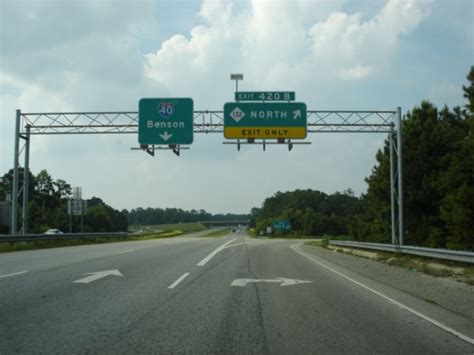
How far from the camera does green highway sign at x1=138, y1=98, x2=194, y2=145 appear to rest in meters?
27.5

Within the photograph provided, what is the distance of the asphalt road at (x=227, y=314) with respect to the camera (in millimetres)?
6738

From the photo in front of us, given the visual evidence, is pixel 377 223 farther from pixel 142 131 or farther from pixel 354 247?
pixel 142 131

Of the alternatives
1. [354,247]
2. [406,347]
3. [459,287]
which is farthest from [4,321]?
[354,247]

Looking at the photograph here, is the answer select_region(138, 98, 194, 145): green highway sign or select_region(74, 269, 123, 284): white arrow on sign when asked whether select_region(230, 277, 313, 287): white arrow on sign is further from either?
select_region(138, 98, 194, 145): green highway sign

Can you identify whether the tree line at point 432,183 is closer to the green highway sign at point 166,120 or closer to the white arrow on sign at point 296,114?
the white arrow on sign at point 296,114

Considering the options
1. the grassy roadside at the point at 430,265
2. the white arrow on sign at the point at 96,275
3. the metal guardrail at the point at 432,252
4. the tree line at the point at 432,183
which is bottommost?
the grassy roadside at the point at 430,265

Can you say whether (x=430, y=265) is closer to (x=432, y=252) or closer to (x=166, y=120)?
(x=432, y=252)

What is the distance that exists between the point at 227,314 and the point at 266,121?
1860 cm

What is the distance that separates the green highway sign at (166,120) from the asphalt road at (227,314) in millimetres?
12912

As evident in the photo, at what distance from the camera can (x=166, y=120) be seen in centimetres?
2766

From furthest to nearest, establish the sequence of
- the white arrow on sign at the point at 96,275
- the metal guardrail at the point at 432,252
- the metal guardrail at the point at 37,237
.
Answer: the metal guardrail at the point at 37,237 → the metal guardrail at the point at 432,252 → the white arrow on sign at the point at 96,275

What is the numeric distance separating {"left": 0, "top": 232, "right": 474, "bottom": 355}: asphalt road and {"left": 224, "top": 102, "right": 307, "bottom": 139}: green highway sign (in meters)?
12.3

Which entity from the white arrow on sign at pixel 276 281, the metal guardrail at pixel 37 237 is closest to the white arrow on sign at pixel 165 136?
the metal guardrail at pixel 37 237

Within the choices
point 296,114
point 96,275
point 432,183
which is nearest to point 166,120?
point 296,114
